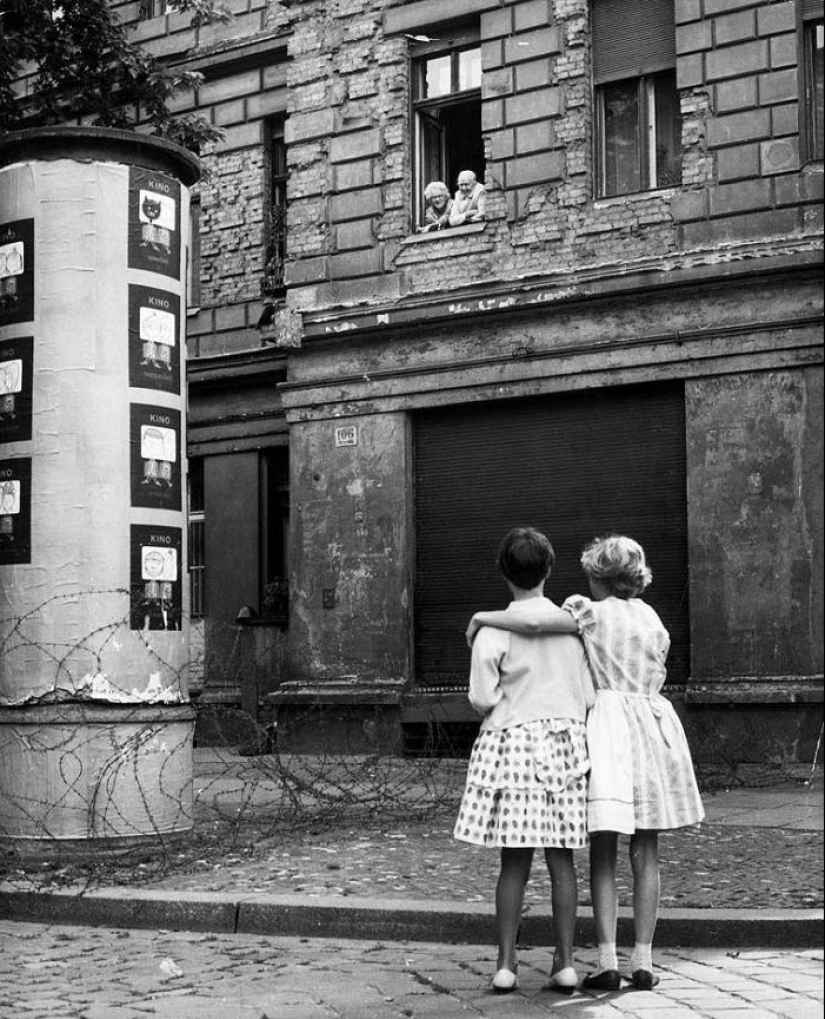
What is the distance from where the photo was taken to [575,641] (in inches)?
233

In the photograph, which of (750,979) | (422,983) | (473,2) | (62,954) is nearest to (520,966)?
(422,983)

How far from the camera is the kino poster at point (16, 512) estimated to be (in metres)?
9.38

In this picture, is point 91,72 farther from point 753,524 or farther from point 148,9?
point 753,524

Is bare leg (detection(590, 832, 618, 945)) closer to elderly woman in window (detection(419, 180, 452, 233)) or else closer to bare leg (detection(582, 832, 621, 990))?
bare leg (detection(582, 832, 621, 990))

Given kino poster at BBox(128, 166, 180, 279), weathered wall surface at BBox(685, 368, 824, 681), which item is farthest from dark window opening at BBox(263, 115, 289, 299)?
kino poster at BBox(128, 166, 180, 279)

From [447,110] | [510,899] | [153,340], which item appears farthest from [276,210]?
[510,899]

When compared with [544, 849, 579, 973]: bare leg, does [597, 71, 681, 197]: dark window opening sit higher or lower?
higher

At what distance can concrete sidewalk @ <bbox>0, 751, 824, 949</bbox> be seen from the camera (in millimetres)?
6855

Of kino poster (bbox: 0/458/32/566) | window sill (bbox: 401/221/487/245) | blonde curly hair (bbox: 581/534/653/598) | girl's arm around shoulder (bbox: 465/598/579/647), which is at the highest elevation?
window sill (bbox: 401/221/487/245)

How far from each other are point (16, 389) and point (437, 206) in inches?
357

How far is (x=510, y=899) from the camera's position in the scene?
5.77 metres

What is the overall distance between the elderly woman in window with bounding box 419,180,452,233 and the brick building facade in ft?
0.68

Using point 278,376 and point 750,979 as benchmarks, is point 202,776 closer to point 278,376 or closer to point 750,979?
point 278,376

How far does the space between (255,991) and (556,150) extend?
1250 centimetres
